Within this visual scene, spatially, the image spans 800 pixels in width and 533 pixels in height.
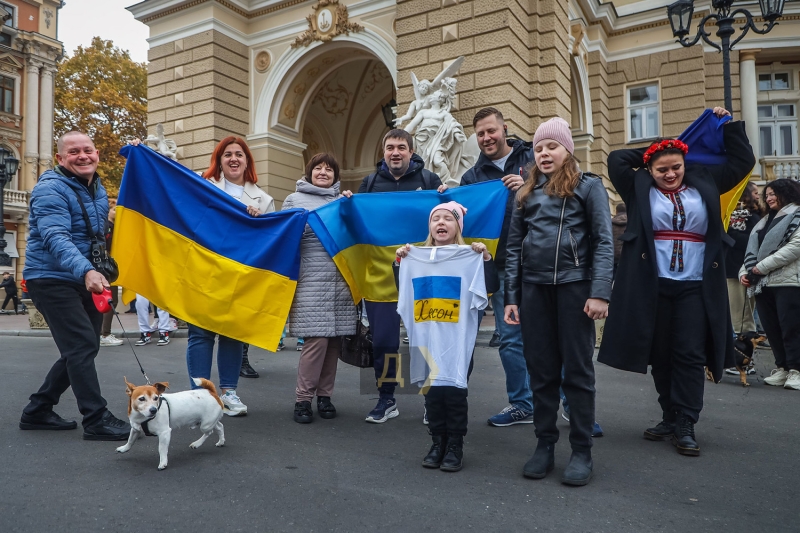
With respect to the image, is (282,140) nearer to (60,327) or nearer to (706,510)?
(60,327)

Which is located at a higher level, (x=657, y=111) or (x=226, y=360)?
(x=657, y=111)

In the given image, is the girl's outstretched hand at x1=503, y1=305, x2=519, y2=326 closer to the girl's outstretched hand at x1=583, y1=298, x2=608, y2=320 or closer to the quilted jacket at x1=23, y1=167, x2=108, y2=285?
the girl's outstretched hand at x1=583, y1=298, x2=608, y2=320

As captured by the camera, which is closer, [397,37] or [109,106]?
[397,37]

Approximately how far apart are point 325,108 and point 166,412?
61.9ft

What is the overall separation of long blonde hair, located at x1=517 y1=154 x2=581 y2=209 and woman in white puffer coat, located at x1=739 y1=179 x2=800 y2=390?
3.80 m

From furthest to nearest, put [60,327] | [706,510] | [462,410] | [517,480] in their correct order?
[60,327]
[462,410]
[517,480]
[706,510]

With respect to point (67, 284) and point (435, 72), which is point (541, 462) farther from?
point (435, 72)

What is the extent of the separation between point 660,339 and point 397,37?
12.1 meters

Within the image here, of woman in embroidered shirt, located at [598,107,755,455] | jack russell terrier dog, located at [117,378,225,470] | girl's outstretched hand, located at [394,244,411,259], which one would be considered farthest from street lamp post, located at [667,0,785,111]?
jack russell terrier dog, located at [117,378,225,470]

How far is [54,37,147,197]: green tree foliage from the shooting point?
119 ft

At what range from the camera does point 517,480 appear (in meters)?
3.41

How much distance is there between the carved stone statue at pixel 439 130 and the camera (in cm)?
1233

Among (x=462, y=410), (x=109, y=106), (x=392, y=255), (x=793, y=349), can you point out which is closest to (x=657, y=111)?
(x=793, y=349)

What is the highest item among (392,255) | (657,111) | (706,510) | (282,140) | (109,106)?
(109,106)
